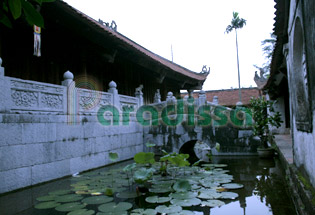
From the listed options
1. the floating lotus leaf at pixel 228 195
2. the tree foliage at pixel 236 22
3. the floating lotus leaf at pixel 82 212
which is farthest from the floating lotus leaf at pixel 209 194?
the tree foliage at pixel 236 22

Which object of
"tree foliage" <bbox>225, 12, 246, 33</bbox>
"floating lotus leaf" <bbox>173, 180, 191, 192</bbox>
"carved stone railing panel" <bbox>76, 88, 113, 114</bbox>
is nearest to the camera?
"floating lotus leaf" <bbox>173, 180, 191, 192</bbox>

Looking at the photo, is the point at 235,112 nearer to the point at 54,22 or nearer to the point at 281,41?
the point at 281,41

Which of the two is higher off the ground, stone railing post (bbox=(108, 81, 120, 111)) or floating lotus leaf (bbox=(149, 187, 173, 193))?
stone railing post (bbox=(108, 81, 120, 111))

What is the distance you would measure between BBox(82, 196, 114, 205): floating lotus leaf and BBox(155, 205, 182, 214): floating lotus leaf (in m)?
0.75

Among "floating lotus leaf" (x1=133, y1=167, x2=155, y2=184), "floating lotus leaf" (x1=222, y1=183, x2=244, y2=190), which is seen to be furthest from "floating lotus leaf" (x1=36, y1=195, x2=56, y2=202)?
"floating lotus leaf" (x1=222, y1=183, x2=244, y2=190)

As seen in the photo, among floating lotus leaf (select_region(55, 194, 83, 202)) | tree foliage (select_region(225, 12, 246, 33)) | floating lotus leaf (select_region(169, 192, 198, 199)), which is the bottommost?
floating lotus leaf (select_region(55, 194, 83, 202))

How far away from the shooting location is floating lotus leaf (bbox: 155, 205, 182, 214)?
9.13 feet

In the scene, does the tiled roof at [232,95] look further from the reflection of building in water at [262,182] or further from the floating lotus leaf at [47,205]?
the floating lotus leaf at [47,205]

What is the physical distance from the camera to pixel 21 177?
3971mm

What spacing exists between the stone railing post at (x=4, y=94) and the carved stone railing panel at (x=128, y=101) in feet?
10.6

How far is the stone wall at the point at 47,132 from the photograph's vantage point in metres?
3.84

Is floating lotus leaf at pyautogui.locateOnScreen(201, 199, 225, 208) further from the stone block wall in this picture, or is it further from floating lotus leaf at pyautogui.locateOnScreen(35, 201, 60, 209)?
the stone block wall

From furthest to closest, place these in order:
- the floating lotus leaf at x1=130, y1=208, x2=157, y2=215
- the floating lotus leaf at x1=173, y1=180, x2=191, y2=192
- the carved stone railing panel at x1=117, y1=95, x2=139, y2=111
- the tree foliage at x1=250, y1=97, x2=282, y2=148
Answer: the carved stone railing panel at x1=117, y1=95, x2=139, y2=111
the tree foliage at x1=250, y1=97, x2=282, y2=148
the floating lotus leaf at x1=173, y1=180, x2=191, y2=192
the floating lotus leaf at x1=130, y1=208, x2=157, y2=215

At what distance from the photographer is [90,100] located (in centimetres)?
566
